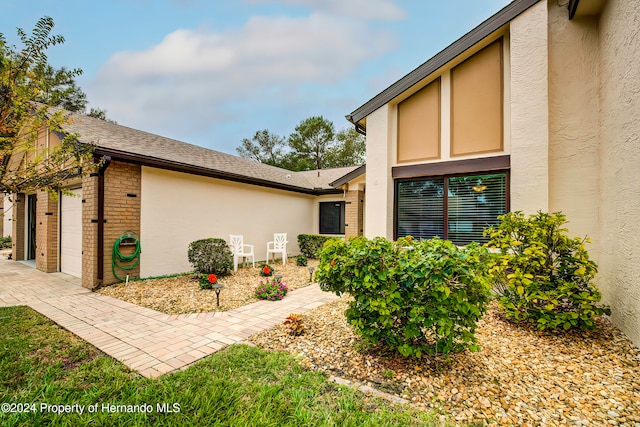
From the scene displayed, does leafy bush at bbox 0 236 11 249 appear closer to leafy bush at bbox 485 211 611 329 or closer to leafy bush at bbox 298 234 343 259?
leafy bush at bbox 298 234 343 259

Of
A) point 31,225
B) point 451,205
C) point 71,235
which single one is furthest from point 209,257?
point 31,225

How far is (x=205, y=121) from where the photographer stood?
94.0ft

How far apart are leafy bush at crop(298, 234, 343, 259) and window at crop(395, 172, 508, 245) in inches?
188

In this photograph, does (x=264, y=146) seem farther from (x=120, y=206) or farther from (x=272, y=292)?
(x=272, y=292)

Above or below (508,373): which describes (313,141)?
above

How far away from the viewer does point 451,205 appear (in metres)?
6.51

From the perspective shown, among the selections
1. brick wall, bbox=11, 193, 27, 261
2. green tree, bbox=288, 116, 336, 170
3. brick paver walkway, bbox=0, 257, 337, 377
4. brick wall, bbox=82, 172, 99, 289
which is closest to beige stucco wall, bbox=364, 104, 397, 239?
brick paver walkway, bbox=0, 257, 337, 377

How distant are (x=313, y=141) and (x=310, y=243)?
19.3 meters

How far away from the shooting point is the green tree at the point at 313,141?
28.7 metres

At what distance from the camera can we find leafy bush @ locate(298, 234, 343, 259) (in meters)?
11.5

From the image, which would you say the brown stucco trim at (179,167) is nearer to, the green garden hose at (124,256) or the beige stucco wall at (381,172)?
the green garden hose at (124,256)

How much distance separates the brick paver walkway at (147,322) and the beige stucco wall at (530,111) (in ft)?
14.5

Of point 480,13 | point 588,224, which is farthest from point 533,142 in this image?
point 480,13

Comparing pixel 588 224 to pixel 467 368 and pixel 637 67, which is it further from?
pixel 467 368
